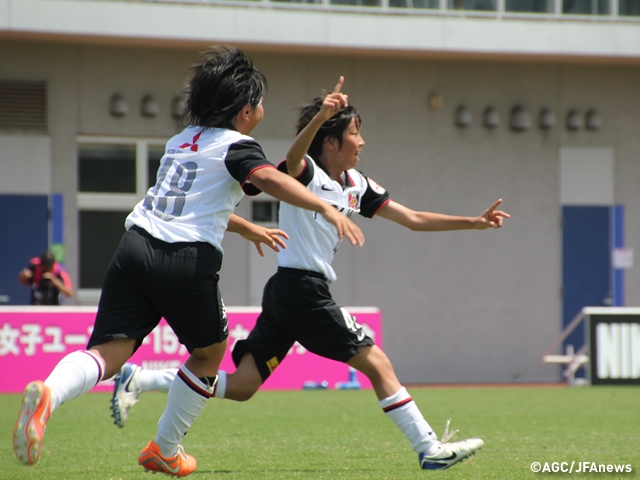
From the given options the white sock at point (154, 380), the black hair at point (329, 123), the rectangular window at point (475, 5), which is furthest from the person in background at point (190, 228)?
the rectangular window at point (475, 5)

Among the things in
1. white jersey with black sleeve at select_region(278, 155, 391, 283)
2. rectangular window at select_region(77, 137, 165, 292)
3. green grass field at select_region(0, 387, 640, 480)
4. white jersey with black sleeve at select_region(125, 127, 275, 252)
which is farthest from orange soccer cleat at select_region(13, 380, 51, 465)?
rectangular window at select_region(77, 137, 165, 292)

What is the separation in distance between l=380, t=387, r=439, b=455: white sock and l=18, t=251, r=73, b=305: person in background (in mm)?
9898

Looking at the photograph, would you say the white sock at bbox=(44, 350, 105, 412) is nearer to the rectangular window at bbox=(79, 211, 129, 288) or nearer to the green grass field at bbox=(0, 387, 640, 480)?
the green grass field at bbox=(0, 387, 640, 480)

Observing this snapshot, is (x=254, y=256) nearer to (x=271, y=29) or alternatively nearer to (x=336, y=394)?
(x=271, y=29)

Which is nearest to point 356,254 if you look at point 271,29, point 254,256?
point 254,256

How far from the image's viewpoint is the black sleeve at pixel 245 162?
3.95 m

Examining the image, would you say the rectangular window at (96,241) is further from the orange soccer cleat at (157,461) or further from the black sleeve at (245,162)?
the black sleeve at (245,162)

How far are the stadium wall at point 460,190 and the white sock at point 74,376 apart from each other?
11.8 m

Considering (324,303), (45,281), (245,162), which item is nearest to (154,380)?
(324,303)

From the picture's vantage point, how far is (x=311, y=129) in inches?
178

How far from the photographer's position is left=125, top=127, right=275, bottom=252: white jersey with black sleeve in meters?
4.05

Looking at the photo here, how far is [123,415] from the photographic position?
17.5ft

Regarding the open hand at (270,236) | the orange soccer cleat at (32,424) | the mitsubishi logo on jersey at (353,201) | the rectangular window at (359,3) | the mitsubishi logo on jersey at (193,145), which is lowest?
the orange soccer cleat at (32,424)

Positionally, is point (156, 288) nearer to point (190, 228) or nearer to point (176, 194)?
point (190, 228)
